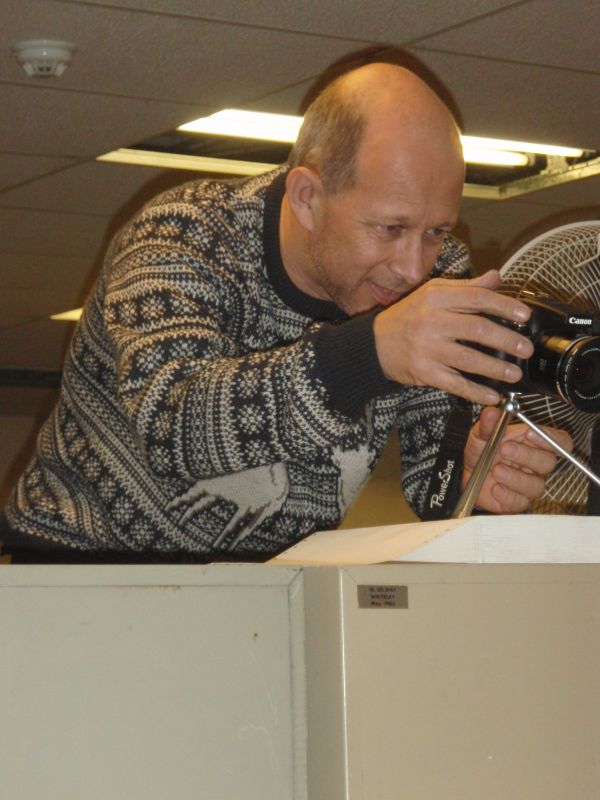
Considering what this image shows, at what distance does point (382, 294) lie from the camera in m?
1.52

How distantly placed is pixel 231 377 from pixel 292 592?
0.31m

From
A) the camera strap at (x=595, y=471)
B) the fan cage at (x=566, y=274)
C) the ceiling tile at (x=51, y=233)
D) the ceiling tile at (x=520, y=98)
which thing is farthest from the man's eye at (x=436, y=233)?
the ceiling tile at (x=51, y=233)

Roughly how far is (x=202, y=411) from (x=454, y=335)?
0.28m

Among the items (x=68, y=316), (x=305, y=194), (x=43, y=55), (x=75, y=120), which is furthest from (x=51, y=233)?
(x=305, y=194)

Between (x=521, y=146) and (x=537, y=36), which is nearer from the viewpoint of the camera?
(x=537, y=36)

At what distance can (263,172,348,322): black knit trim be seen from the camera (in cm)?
154

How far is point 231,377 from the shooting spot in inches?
45.7

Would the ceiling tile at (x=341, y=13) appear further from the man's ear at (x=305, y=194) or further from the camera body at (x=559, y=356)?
the camera body at (x=559, y=356)

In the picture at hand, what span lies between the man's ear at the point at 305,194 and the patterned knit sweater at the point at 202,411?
0.03 m

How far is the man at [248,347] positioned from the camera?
1.22 meters

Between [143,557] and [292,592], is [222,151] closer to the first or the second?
[143,557]

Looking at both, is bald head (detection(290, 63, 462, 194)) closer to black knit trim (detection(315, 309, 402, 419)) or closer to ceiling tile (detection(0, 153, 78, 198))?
black knit trim (detection(315, 309, 402, 419))

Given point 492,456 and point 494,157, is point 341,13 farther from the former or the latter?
point 492,456

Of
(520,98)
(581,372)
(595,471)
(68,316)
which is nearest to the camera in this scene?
(581,372)
